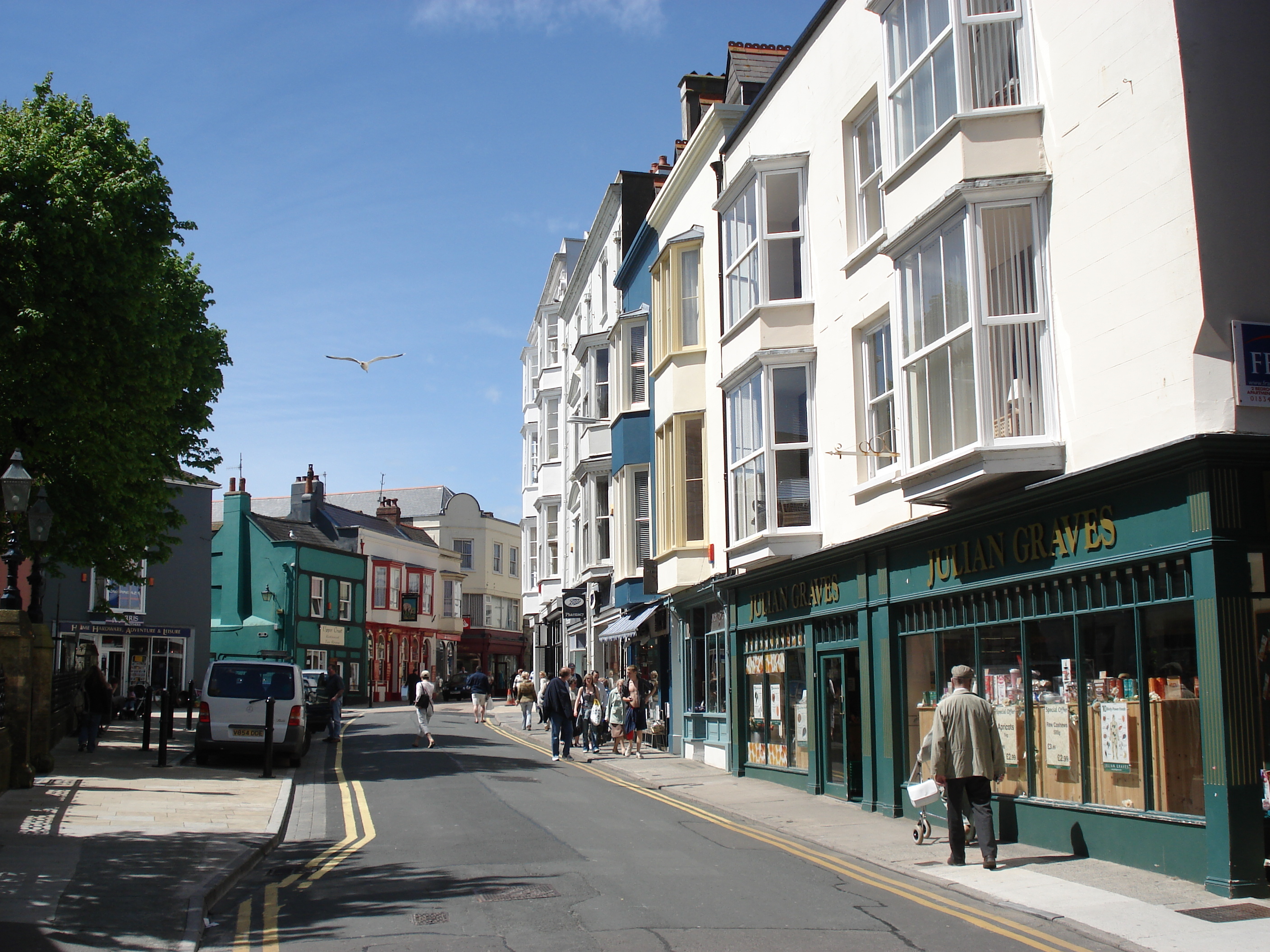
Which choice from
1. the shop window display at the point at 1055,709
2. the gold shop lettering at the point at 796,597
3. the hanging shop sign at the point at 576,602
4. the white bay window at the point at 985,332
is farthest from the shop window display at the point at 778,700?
the hanging shop sign at the point at 576,602

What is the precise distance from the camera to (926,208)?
A: 38.4ft

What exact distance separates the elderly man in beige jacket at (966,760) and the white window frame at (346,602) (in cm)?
4743

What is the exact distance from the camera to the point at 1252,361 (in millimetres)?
8828

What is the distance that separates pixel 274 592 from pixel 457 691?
10710mm

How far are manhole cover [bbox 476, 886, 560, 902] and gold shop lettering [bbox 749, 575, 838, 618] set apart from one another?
7458mm

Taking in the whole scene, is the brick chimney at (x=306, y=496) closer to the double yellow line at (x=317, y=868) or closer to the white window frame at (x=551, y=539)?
the white window frame at (x=551, y=539)

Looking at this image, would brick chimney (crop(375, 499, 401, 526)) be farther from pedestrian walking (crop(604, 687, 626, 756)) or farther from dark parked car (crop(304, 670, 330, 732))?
pedestrian walking (crop(604, 687, 626, 756))

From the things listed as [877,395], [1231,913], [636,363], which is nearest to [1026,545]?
[1231,913]

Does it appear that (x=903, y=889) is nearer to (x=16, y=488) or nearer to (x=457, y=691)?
(x=16, y=488)

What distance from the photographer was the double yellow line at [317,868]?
7.53 m

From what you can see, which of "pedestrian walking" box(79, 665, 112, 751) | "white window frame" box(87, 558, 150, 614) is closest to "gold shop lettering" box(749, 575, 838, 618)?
"pedestrian walking" box(79, 665, 112, 751)

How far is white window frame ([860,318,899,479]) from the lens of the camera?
1421cm

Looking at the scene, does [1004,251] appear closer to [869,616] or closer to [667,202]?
[869,616]

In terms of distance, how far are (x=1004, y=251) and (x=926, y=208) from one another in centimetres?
102
